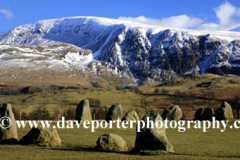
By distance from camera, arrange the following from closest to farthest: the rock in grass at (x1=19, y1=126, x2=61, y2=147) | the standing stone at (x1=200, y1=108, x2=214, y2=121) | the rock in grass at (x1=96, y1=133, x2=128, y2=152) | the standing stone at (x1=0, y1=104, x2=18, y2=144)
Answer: the rock in grass at (x1=96, y1=133, x2=128, y2=152)
the rock in grass at (x1=19, y1=126, x2=61, y2=147)
the standing stone at (x1=0, y1=104, x2=18, y2=144)
the standing stone at (x1=200, y1=108, x2=214, y2=121)

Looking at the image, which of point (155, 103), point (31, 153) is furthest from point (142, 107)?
point (31, 153)

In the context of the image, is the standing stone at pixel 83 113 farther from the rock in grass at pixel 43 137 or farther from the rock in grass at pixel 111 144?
the rock in grass at pixel 111 144

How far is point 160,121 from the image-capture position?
752 inches

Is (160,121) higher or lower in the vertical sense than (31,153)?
higher

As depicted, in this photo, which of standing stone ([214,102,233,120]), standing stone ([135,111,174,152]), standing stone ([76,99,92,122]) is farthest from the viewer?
standing stone ([214,102,233,120])

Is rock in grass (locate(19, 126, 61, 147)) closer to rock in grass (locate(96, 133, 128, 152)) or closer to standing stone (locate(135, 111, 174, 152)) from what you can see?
rock in grass (locate(96, 133, 128, 152))

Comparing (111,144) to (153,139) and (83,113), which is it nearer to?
(153,139)

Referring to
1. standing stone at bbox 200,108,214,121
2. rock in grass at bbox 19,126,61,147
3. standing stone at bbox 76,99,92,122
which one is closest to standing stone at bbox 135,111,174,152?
rock in grass at bbox 19,126,61,147

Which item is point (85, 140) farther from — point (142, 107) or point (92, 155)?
point (142, 107)

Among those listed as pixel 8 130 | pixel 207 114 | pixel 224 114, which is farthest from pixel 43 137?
pixel 207 114

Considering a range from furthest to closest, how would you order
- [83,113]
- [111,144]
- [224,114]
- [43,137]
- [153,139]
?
1. [224,114]
2. [83,113]
3. [43,137]
4. [111,144]
5. [153,139]

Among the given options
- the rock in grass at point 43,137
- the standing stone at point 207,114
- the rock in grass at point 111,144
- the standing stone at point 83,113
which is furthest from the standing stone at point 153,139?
the standing stone at point 207,114

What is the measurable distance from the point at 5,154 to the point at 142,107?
102 meters

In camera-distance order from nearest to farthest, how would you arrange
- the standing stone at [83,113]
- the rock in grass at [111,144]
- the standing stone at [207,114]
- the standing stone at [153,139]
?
the standing stone at [153,139] < the rock in grass at [111,144] < the standing stone at [83,113] < the standing stone at [207,114]
